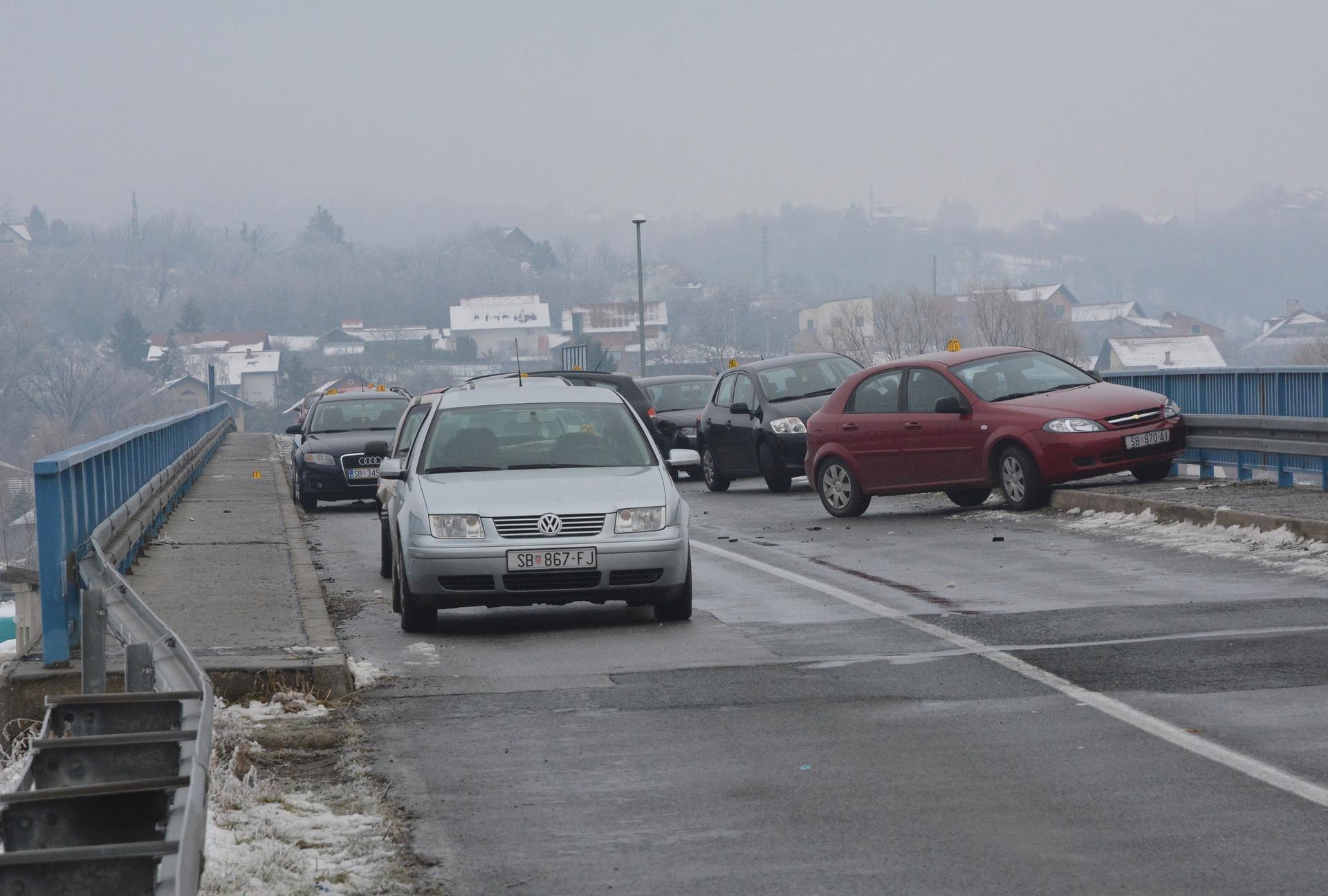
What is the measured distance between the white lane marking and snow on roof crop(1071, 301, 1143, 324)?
14481 cm

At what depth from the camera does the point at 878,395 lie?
18.4 m

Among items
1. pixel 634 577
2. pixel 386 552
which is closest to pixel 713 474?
pixel 386 552

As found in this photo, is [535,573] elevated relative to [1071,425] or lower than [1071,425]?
lower

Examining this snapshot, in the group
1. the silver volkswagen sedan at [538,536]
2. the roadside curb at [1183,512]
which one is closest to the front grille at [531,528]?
the silver volkswagen sedan at [538,536]

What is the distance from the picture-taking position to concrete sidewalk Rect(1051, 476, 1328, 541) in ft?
44.9

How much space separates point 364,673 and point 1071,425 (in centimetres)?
985

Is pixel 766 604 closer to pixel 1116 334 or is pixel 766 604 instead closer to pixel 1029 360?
pixel 1029 360

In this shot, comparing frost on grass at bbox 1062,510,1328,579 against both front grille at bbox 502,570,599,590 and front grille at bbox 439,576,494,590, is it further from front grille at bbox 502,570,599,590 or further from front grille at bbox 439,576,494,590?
front grille at bbox 439,576,494,590

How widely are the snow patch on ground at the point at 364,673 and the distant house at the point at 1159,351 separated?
338ft

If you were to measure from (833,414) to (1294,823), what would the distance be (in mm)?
13683

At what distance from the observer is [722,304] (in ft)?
495

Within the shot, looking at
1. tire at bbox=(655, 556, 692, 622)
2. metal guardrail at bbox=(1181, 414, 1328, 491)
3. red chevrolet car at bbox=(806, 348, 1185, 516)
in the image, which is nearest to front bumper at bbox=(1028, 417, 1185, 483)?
red chevrolet car at bbox=(806, 348, 1185, 516)

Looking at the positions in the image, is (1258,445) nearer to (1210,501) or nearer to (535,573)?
(1210,501)

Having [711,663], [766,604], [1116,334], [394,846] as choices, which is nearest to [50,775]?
[394,846]
